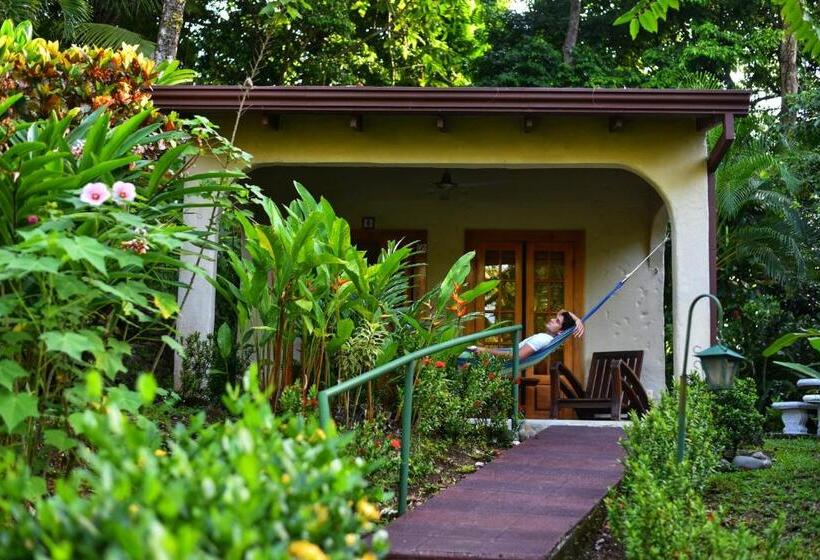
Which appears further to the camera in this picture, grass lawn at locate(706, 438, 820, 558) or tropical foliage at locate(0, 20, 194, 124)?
tropical foliage at locate(0, 20, 194, 124)

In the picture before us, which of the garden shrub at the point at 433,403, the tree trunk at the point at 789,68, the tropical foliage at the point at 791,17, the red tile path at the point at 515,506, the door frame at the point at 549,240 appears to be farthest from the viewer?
the tree trunk at the point at 789,68

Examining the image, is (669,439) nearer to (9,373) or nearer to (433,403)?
(433,403)

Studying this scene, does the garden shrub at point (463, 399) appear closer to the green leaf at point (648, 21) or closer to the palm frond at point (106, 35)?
the green leaf at point (648, 21)

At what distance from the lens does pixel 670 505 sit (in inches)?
151

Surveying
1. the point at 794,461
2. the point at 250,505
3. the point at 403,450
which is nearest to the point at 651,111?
the point at 794,461

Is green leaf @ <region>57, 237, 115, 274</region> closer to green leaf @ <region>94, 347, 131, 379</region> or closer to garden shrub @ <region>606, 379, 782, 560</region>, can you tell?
green leaf @ <region>94, 347, 131, 379</region>

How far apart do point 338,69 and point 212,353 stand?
10.1 m

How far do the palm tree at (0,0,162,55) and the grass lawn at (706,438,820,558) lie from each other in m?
9.81

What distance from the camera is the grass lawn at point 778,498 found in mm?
4926

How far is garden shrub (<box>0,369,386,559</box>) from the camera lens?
1.83 m

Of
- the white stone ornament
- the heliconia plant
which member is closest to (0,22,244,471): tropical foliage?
the heliconia plant

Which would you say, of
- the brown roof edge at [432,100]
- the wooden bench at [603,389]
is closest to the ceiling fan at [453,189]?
the wooden bench at [603,389]

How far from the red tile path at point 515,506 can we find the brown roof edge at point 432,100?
8.51 ft

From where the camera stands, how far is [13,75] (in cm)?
643
